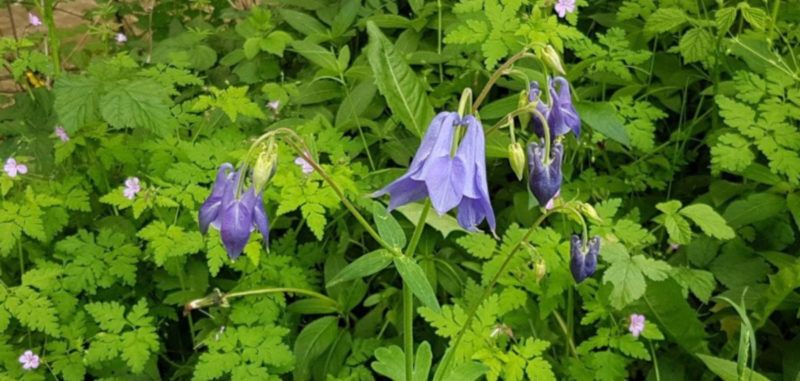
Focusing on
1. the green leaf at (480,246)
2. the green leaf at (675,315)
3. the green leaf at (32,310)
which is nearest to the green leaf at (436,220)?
the green leaf at (480,246)

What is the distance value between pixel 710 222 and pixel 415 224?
93 centimetres

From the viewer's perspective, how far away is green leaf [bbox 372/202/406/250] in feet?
6.46

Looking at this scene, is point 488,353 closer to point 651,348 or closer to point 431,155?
point 651,348

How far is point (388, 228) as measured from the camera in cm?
199

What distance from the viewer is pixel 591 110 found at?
9.47 feet

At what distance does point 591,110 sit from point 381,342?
1.02 metres

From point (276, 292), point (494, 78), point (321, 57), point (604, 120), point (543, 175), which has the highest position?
point (494, 78)

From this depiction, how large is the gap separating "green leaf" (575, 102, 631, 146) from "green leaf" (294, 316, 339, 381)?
1051 millimetres

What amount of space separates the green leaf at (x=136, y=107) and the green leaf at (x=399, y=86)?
0.79 meters

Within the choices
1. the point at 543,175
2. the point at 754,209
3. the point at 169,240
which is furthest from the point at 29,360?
the point at 754,209

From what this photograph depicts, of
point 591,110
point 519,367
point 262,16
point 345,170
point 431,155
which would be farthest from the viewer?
point 262,16

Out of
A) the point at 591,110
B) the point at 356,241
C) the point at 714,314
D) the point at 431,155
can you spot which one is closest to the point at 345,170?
the point at 356,241

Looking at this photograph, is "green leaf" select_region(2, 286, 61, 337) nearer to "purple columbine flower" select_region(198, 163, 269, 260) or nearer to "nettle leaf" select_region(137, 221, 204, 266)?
"nettle leaf" select_region(137, 221, 204, 266)

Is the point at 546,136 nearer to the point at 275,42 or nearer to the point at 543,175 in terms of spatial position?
the point at 543,175
